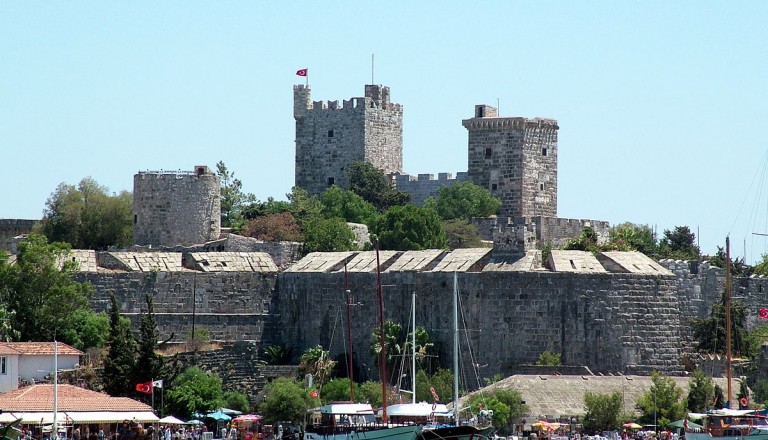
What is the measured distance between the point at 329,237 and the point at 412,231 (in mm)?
3675

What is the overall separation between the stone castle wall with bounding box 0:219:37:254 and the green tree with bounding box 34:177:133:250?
9.95ft

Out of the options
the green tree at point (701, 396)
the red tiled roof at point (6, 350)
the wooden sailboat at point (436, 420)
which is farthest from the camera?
the red tiled roof at point (6, 350)

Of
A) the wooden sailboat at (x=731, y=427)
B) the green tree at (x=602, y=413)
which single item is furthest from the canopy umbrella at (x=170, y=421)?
the wooden sailboat at (x=731, y=427)

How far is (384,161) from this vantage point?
101812 millimetres

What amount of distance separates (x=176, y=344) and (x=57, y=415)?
44.0 ft

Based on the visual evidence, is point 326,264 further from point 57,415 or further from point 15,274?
point 57,415

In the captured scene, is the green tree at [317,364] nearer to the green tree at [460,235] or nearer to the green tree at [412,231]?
the green tree at [412,231]

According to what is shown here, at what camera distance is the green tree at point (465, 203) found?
95.5 m

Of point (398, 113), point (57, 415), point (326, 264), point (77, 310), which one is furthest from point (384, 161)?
point (57, 415)

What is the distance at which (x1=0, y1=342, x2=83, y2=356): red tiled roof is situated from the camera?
72375 mm

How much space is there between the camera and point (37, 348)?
240 feet

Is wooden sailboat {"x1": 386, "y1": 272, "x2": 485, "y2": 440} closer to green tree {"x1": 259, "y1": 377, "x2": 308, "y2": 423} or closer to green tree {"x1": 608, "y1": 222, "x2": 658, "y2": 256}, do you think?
green tree {"x1": 259, "y1": 377, "x2": 308, "y2": 423}

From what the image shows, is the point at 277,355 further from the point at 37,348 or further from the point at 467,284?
the point at 37,348

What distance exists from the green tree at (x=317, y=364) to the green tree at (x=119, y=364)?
7.38m
